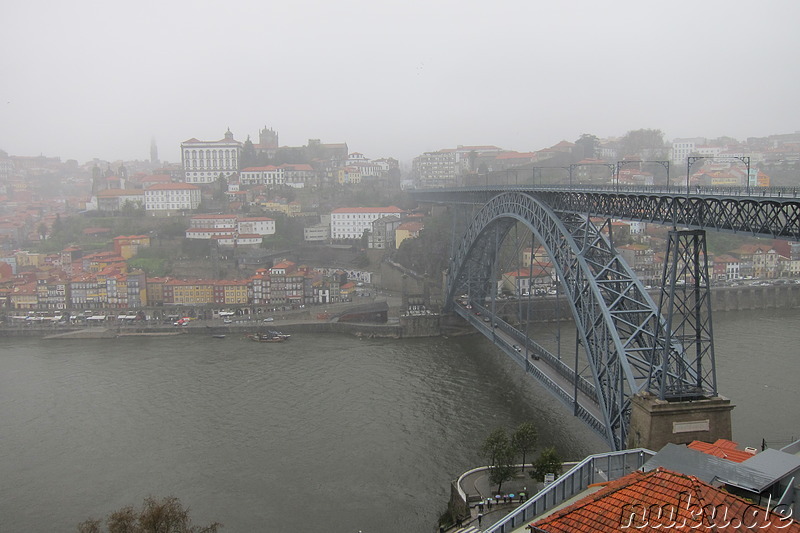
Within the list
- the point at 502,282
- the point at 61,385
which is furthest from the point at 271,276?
the point at 61,385

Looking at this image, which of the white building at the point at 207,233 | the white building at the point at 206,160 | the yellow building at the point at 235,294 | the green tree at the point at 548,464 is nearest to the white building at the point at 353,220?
the white building at the point at 207,233

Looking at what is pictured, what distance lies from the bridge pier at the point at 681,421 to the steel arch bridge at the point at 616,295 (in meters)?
0.17

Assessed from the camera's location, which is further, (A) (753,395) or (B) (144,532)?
(A) (753,395)

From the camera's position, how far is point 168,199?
32.2 metres

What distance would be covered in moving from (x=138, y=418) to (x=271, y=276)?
1051 centimetres

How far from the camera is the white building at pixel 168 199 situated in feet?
106

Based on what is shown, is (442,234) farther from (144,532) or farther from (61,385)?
(144,532)

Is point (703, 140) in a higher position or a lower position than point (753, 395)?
higher

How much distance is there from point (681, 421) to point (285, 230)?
23.4 metres

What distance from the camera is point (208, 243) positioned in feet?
88.8

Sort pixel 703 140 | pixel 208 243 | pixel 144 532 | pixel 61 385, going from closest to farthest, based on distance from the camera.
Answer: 1. pixel 144 532
2. pixel 61 385
3. pixel 208 243
4. pixel 703 140

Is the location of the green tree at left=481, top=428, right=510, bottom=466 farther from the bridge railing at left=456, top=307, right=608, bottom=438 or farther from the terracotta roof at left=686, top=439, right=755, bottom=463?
the terracotta roof at left=686, top=439, right=755, bottom=463

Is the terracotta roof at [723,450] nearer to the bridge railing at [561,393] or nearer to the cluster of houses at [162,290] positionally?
the bridge railing at [561,393]

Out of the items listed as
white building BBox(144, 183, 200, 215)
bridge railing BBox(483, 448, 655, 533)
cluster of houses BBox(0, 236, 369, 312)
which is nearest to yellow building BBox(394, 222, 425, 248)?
cluster of houses BBox(0, 236, 369, 312)
